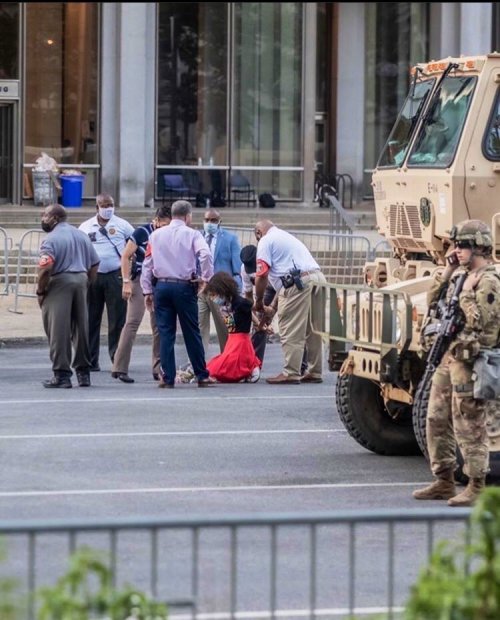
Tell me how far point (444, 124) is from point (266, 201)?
24.2 m

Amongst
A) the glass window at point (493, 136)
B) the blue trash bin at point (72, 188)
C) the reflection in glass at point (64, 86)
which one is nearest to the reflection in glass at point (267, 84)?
the reflection in glass at point (64, 86)

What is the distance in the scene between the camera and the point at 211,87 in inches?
1444

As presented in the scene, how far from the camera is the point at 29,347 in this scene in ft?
65.4

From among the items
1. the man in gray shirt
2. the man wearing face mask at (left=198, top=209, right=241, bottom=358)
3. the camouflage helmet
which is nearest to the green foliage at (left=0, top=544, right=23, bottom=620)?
the camouflage helmet

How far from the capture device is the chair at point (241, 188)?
119 feet

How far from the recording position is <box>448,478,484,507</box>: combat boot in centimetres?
955

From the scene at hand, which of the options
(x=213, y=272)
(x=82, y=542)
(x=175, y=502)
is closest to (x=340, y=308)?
(x=175, y=502)

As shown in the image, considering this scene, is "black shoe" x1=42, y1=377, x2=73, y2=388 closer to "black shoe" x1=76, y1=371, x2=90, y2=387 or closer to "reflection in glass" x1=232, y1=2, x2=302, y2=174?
"black shoe" x1=76, y1=371, x2=90, y2=387

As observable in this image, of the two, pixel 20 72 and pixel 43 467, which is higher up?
pixel 20 72

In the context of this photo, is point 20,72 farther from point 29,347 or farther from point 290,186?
point 29,347

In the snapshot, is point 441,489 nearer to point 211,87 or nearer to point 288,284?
point 288,284

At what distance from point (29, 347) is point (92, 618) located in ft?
50.1

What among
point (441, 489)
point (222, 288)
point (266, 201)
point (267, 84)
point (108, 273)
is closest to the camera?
point (441, 489)

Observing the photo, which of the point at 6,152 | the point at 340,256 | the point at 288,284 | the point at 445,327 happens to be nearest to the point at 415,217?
the point at 445,327
